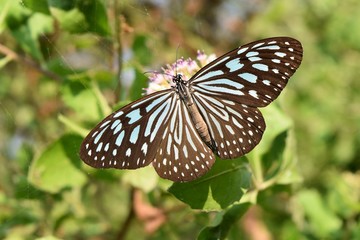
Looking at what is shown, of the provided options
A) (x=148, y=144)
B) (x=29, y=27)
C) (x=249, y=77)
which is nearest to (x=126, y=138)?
(x=148, y=144)

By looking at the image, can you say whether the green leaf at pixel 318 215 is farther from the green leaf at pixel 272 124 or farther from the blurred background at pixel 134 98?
the green leaf at pixel 272 124

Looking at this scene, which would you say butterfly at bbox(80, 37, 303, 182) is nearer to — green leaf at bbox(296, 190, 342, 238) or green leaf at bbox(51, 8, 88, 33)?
green leaf at bbox(51, 8, 88, 33)

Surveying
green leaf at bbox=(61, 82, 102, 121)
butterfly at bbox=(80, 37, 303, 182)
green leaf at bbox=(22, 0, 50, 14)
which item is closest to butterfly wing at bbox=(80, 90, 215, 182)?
butterfly at bbox=(80, 37, 303, 182)

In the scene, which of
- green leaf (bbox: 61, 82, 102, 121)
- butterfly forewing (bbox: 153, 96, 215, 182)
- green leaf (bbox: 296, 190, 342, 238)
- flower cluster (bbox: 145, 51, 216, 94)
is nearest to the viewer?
butterfly forewing (bbox: 153, 96, 215, 182)

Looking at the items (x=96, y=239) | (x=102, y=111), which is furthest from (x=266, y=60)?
(x=96, y=239)

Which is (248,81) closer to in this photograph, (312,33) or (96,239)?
(96,239)

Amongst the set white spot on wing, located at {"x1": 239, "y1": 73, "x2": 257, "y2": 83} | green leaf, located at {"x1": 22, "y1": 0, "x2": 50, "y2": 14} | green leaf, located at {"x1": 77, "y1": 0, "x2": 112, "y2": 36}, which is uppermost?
green leaf, located at {"x1": 22, "y1": 0, "x2": 50, "y2": 14}

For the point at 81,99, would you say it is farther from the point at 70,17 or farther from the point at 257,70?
the point at 257,70
